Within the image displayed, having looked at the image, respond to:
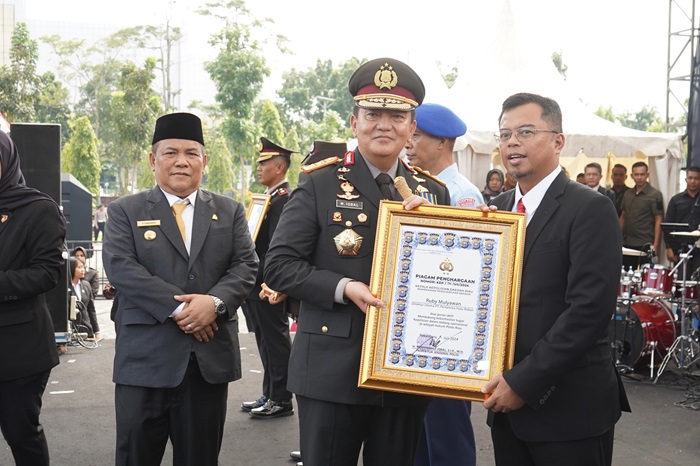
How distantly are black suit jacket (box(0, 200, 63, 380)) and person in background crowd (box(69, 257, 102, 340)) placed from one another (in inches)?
253

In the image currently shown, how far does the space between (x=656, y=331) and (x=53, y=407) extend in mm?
6119

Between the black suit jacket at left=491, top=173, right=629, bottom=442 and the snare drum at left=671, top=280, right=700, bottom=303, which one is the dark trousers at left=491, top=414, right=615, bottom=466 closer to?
the black suit jacket at left=491, top=173, right=629, bottom=442

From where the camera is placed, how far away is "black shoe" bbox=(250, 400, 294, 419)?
6734mm

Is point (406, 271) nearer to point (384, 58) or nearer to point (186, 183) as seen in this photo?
point (384, 58)

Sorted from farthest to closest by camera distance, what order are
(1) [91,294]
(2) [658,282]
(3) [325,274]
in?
(1) [91,294] → (2) [658,282] → (3) [325,274]

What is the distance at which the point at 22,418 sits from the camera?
13.1 ft

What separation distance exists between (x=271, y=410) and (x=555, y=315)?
438 cm

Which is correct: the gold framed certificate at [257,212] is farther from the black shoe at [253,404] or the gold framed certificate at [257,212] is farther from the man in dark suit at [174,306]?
the man in dark suit at [174,306]

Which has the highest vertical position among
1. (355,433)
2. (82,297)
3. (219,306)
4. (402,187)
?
(402,187)

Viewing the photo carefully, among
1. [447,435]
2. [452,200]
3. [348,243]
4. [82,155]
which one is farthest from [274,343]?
[82,155]

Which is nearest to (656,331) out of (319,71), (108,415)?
(108,415)

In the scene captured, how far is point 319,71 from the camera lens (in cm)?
6788

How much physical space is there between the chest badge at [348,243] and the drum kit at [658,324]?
252 inches

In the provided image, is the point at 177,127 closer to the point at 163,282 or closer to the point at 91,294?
the point at 163,282
